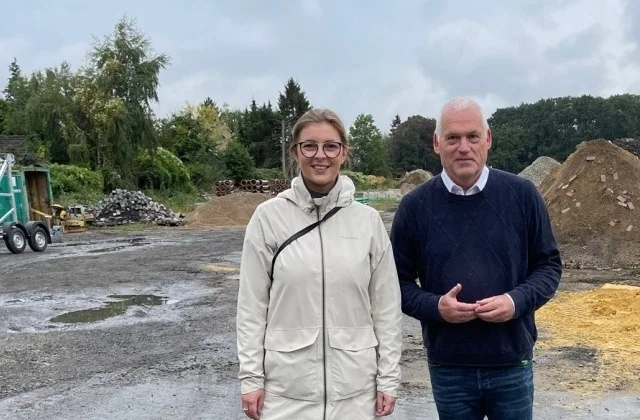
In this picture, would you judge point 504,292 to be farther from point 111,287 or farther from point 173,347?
point 111,287

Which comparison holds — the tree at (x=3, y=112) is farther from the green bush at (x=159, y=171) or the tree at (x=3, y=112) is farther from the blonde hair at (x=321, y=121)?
the blonde hair at (x=321, y=121)

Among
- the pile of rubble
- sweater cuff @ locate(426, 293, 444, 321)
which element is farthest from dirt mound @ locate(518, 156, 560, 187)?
sweater cuff @ locate(426, 293, 444, 321)

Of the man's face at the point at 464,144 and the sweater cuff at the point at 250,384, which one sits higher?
the man's face at the point at 464,144

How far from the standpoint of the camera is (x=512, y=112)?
108938 millimetres

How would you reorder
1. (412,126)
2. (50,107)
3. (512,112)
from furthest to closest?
(512,112) → (412,126) → (50,107)

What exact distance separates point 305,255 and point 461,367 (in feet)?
2.43

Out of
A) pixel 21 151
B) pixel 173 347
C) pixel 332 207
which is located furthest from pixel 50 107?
pixel 332 207

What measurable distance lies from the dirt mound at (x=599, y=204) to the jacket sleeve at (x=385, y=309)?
11.5 metres

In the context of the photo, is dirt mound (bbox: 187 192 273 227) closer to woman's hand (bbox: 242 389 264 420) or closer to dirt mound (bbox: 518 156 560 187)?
dirt mound (bbox: 518 156 560 187)

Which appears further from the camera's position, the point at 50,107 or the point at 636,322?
the point at 50,107

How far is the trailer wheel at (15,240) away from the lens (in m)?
17.6

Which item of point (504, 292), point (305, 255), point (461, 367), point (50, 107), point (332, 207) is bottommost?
point (461, 367)

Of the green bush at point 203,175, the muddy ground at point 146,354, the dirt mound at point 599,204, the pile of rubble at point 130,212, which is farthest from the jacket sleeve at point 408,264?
the green bush at point 203,175

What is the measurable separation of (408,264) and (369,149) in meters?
70.7
